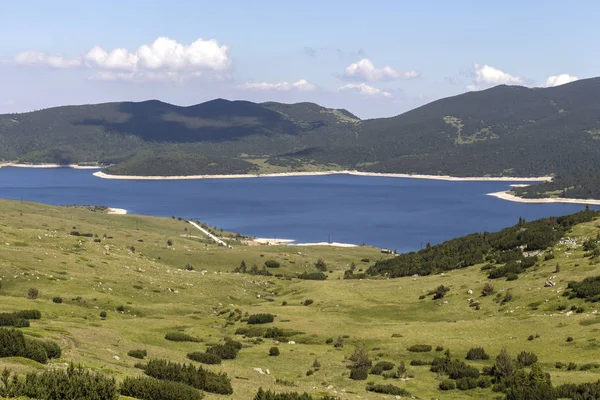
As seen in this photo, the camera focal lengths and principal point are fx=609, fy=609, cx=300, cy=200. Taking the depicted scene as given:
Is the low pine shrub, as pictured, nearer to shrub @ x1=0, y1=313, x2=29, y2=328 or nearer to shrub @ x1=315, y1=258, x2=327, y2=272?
shrub @ x1=0, y1=313, x2=29, y2=328

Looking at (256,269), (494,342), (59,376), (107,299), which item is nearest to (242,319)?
(107,299)

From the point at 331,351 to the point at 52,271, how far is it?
34.0 m

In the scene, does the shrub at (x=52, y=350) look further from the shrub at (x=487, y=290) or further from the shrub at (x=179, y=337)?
the shrub at (x=487, y=290)

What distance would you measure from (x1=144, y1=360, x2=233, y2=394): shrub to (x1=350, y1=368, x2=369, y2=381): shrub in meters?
8.56

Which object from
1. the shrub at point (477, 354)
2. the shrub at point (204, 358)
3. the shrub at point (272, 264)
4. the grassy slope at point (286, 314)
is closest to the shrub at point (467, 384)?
the grassy slope at point (286, 314)

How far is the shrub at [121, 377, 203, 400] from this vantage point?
19.8m

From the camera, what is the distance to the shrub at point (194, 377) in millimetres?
23705

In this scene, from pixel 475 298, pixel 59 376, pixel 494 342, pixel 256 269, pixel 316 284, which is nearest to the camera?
pixel 59 376

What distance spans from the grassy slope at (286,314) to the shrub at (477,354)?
3.53ft

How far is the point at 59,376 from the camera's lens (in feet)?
58.9

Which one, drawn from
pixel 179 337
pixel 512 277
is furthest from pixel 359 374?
pixel 512 277

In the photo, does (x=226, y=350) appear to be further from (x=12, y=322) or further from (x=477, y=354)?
(x=477, y=354)

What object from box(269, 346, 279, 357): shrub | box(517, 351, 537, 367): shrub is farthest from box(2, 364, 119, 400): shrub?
box(517, 351, 537, 367): shrub

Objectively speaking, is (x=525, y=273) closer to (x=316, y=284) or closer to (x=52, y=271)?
(x=316, y=284)
